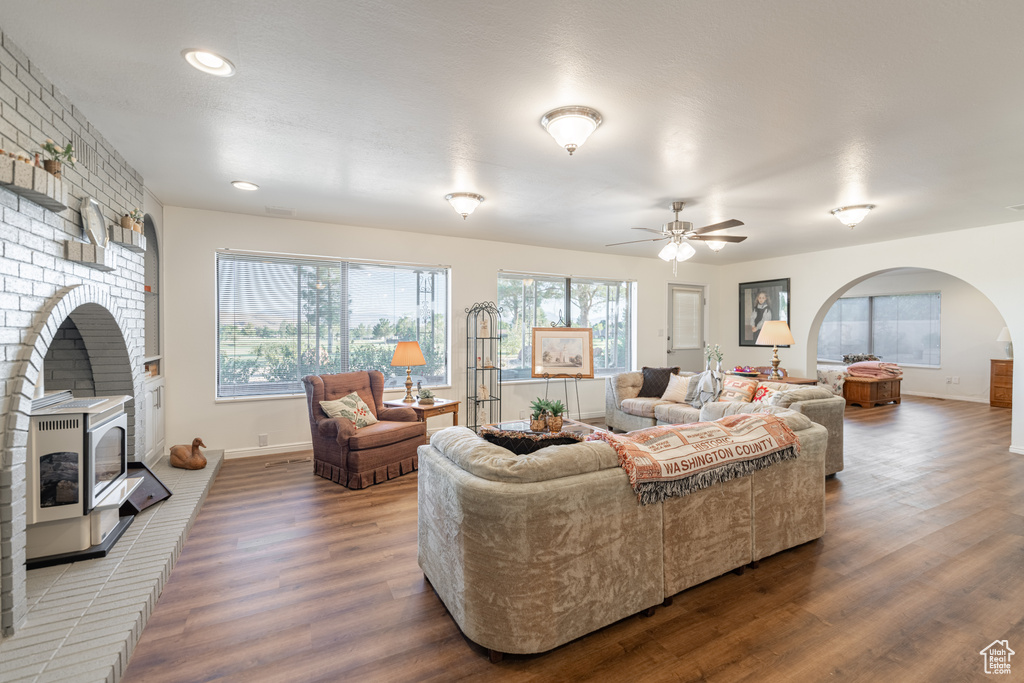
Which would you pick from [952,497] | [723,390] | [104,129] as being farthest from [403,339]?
[952,497]

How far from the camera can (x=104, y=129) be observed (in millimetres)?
2838

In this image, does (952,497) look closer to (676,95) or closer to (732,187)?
(732,187)

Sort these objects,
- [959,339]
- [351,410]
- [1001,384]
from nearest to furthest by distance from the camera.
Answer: [351,410] < [1001,384] < [959,339]

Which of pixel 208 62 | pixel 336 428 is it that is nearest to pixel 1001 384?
pixel 336 428

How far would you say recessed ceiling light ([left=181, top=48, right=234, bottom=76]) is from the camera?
200 cm

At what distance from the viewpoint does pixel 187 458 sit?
4125mm

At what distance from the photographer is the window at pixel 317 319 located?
4.98 meters

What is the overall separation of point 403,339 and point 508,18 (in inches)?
177

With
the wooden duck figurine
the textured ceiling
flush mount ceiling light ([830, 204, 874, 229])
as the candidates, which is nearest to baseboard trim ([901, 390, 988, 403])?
the textured ceiling

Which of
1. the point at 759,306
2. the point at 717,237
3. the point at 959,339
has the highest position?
the point at 717,237

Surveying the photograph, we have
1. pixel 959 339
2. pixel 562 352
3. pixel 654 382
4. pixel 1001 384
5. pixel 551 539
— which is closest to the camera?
pixel 551 539

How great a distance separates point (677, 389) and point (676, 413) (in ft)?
1.69

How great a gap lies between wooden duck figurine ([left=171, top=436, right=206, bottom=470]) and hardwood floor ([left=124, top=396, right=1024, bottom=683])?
0.63 m

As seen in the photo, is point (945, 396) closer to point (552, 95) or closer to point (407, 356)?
point (407, 356)
